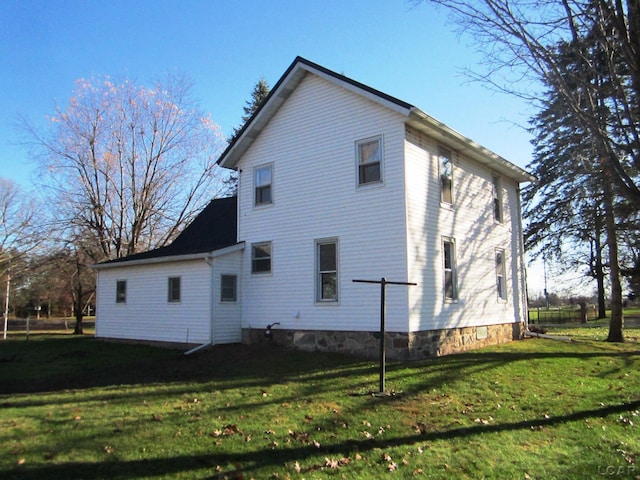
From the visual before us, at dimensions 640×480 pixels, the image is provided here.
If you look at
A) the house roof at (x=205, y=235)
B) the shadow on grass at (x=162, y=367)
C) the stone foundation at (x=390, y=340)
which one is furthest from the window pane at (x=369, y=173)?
the house roof at (x=205, y=235)

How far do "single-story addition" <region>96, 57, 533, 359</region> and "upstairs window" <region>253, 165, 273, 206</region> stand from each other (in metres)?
0.04

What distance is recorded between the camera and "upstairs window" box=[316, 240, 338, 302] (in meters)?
13.4

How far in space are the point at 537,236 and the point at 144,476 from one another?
1194 inches

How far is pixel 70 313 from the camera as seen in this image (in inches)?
2594

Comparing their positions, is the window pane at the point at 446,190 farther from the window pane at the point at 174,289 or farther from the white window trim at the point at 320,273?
the window pane at the point at 174,289

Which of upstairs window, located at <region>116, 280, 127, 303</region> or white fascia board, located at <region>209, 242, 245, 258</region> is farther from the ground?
white fascia board, located at <region>209, 242, 245, 258</region>

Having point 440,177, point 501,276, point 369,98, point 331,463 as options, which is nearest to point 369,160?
point 369,98

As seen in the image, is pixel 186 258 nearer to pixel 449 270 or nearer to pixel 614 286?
pixel 449 270

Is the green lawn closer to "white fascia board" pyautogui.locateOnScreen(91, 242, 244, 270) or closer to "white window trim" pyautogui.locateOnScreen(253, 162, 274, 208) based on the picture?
"white fascia board" pyautogui.locateOnScreen(91, 242, 244, 270)

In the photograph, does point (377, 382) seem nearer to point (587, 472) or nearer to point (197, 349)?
point (587, 472)

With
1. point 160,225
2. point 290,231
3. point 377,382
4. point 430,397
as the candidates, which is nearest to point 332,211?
point 290,231

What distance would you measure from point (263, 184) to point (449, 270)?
20.5ft

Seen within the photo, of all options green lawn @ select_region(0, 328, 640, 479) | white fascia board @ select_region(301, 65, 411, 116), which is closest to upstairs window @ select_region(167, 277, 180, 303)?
green lawn @ select_region(0, 328, 640, 479)

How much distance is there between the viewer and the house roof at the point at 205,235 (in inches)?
680
